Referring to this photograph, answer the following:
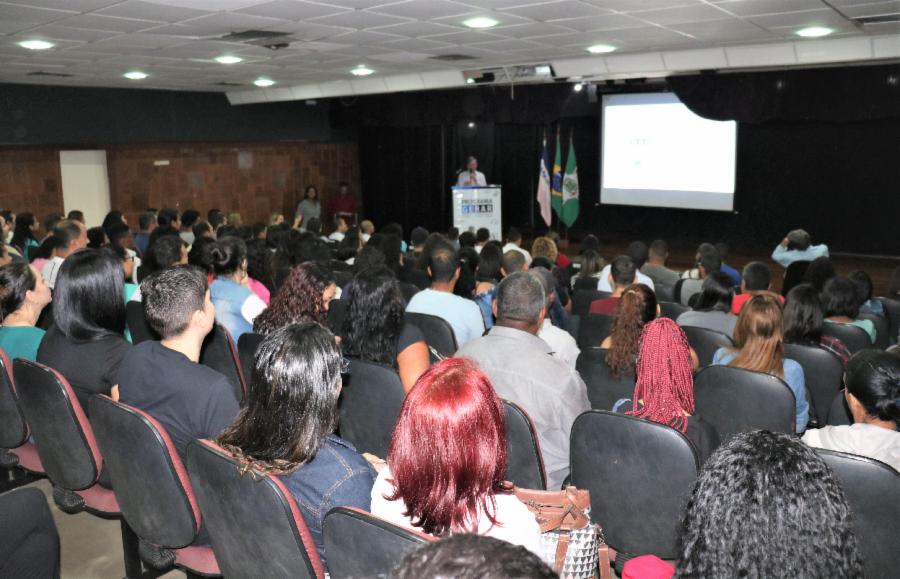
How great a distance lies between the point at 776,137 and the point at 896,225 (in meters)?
2.31

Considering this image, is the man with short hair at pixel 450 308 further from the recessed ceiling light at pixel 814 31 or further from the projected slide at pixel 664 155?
the projected slide at pixel 664 155

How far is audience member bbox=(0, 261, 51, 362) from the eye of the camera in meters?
3.18

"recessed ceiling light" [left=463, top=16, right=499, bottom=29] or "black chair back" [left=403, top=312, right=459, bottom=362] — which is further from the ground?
"recessed ceiling light" [left=463, top=16, right=499, bottom=29]

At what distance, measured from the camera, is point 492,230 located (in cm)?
1286

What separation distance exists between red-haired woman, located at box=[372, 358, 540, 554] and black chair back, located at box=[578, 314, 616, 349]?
10.1 ft

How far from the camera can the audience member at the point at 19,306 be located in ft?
10.4

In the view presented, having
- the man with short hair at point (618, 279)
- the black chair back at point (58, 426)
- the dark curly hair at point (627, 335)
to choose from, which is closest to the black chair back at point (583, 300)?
the man with short hair at point (618, 279)

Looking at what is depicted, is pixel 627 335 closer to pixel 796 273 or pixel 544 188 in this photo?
pixel 796 273

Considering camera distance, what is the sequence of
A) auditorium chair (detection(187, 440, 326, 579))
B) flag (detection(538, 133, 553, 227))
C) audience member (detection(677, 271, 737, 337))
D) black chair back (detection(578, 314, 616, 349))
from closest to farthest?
auditorium chair (detection(187, 440, 326, 579)) < audience member (detection(677, 271, 737, 337)) < black chair back (detection(578, 314, 616, 349)) < flag (detection(538, 133, 553, 227))

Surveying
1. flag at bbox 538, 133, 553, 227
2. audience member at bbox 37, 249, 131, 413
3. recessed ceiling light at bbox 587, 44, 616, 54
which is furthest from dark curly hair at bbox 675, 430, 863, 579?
flag at bbox 538, 133, 553, 227

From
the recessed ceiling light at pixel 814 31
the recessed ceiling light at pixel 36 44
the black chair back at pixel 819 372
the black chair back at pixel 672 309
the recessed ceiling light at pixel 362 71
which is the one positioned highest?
the recessed ceiling light at pixel 362 71

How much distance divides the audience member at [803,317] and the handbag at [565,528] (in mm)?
2479

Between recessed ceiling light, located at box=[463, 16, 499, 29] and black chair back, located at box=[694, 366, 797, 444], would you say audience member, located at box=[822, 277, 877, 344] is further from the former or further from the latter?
recessed ceiling light, located at box=[463, 16, 499, 29]

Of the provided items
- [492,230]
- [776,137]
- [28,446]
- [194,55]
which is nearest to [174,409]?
[28,446]
